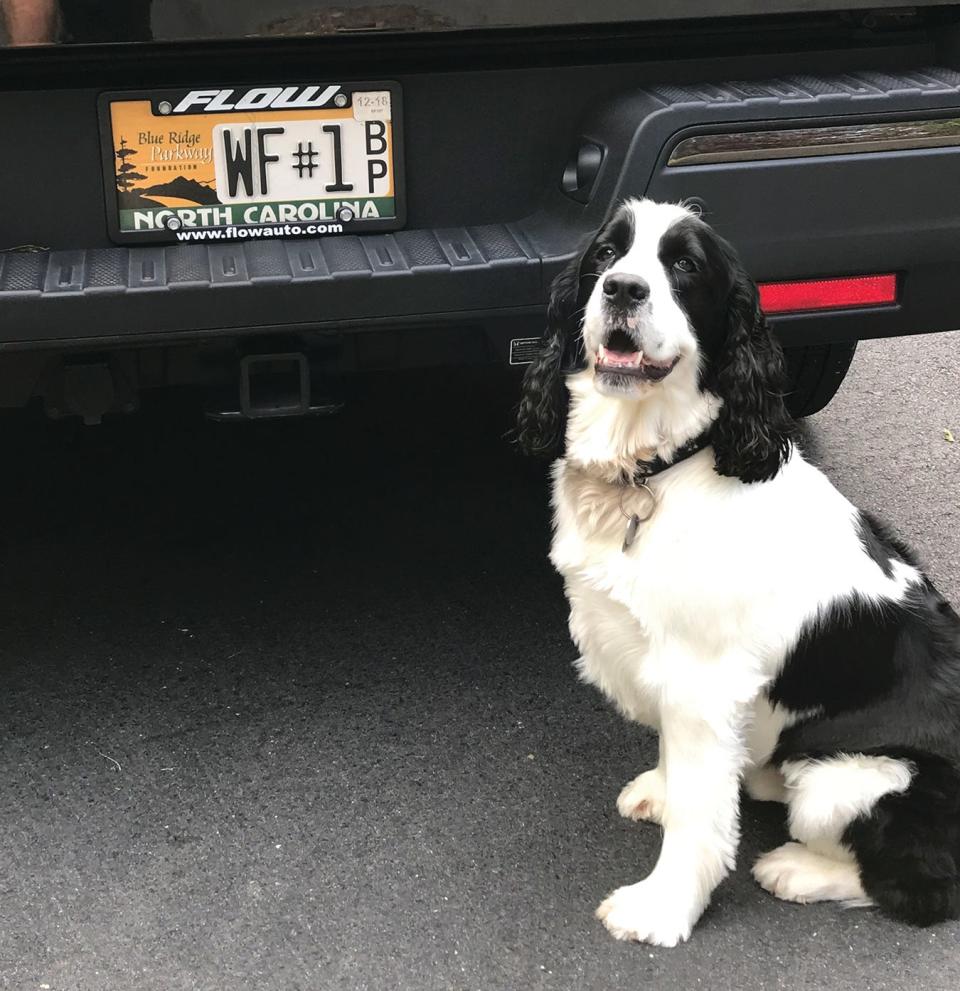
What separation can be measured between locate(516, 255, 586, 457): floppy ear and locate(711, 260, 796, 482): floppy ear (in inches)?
11.9

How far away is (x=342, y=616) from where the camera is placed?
359cm

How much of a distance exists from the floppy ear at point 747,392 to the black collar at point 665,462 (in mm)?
56

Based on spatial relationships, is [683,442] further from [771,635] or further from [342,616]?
[342,616]

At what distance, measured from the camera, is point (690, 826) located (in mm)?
2557

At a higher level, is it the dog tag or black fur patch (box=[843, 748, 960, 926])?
the dog tag

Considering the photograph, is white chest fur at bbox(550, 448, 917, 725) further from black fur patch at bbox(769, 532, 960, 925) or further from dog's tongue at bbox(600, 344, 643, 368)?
dog's tongue at bbox(600, 344, 643, 368)

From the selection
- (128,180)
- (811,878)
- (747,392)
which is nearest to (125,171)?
(128,180)

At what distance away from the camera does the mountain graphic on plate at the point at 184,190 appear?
284cm

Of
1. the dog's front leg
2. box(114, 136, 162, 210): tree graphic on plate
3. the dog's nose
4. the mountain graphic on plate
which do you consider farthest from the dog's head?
box(114, 136, 162, 210): tree graphic on plate

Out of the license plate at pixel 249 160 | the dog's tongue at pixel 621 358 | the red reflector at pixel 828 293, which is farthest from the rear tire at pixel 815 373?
the dog's tongue at pixel 621 358

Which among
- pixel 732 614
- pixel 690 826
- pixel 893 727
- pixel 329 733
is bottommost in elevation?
pixel 329 733

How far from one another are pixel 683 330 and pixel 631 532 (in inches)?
16.1

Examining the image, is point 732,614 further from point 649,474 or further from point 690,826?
point 690,826

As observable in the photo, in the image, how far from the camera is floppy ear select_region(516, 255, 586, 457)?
2.65m
